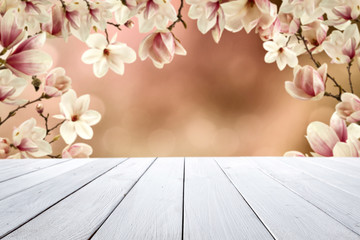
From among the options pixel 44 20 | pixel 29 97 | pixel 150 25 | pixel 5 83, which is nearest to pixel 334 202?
pixel 150 25

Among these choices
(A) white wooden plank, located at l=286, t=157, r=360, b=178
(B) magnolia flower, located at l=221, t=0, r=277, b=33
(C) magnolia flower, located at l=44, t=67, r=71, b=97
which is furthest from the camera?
(C) magnolia flower, located at l=44, t=67, r=71, b=97

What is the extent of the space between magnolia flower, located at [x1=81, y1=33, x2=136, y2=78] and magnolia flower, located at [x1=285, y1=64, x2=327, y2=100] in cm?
48

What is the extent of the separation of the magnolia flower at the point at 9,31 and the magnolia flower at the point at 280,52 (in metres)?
0.72

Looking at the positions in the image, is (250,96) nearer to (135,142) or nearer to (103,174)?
(135,142)

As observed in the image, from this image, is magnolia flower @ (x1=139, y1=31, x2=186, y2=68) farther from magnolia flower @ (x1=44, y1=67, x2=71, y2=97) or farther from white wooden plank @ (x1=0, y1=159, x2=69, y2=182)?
white wooden plank @ (x1=0, y1=159, x2=69, y2=182)

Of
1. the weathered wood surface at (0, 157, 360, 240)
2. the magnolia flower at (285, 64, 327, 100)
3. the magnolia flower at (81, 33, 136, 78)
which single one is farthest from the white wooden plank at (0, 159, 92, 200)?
the magnolia flower at (285, 64, 327, 100)

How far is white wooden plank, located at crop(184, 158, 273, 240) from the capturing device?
1.51 feet

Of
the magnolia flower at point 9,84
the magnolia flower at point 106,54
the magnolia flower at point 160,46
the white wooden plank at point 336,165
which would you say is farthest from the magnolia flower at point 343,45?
the magnolia flower at point 9,84

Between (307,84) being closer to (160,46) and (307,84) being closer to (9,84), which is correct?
(160,46)

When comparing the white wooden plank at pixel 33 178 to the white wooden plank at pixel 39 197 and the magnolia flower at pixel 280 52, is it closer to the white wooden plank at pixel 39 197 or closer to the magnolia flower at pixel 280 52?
the white wooden plank at pixel 39 197

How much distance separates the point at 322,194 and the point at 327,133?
410mm

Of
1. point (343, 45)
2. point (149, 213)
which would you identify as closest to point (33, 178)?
point (149, 213)

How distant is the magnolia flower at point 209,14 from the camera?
667 mm

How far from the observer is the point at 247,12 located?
68 cm
